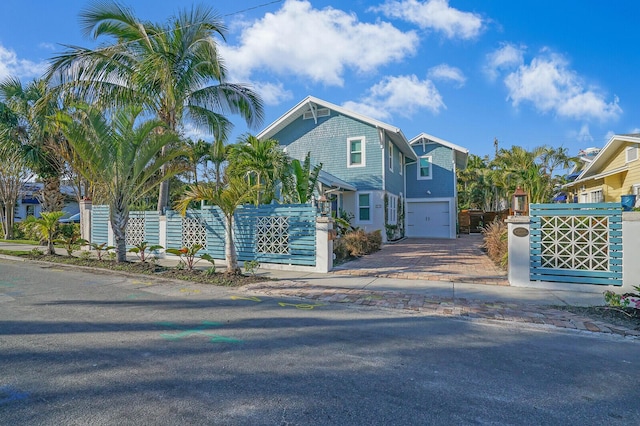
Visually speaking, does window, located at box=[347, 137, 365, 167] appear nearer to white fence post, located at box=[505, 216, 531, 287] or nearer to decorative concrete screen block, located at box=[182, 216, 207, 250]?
decorative concrete screen block, located at box=[182, 216, 207, 250]

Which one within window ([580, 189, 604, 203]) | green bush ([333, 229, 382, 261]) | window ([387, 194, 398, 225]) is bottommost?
green bush ([333, 229, 382, 261])

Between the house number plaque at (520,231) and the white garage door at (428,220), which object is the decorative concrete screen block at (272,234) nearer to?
the house number plaque at (520,231)

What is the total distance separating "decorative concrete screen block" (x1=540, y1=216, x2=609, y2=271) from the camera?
7.24 meters

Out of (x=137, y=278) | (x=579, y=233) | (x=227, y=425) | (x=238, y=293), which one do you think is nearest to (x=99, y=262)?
(x=137, y=278)

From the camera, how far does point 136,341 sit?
445cm

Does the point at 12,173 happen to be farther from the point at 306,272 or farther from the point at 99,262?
the point at 306,272

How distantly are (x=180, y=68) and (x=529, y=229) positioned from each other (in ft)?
36.7

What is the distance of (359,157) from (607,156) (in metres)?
11.6

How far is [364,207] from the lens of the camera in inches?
704

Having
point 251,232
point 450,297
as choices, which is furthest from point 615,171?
point 251,232

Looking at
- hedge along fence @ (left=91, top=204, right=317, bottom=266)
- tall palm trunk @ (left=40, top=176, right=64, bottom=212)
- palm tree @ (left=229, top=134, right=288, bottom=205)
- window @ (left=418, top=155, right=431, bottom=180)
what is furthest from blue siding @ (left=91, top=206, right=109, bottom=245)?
window @ (left=418, top=155, right=431, bottom=180)

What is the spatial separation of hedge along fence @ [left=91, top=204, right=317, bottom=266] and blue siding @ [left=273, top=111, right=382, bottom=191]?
850 centimetres

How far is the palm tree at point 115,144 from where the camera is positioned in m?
9.30

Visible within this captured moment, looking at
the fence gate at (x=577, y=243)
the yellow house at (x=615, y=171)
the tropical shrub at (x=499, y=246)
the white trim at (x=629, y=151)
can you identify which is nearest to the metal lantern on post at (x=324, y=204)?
the tropical shrub at (x=499, y=246)
